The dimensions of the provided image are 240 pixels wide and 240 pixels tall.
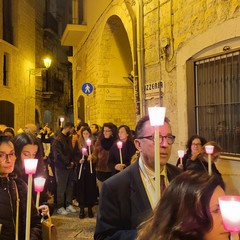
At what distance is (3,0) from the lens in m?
22.8

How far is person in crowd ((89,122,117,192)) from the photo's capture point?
23.4ft

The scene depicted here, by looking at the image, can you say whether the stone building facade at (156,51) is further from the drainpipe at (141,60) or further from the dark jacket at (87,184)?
the dark jacket at (87,184)

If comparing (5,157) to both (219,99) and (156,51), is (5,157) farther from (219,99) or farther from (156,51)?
(156,51)

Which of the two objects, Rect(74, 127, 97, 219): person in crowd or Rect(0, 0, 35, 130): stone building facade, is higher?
Rect(0, 0, 35, 130): stone building facade

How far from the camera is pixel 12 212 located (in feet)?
9.27

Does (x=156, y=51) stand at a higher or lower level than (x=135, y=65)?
higher

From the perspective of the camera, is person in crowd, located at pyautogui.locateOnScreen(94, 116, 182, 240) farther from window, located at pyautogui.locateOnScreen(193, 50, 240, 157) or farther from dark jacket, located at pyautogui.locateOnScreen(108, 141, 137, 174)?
dark jacket, located at pyautogui.locateOnScreen(108, 141, 137, 174)

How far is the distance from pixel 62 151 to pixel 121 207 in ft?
18.4

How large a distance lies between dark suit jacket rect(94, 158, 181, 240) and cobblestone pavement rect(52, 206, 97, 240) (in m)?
4.01

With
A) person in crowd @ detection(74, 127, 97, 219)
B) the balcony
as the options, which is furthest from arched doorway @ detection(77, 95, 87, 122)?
person in crowd @ detection(74, 127, 97, 219)

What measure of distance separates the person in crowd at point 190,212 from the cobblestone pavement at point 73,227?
4767 mm

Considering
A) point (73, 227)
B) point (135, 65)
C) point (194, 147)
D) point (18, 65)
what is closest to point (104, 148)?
point (73, 227)

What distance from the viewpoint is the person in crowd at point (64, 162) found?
25.3ft

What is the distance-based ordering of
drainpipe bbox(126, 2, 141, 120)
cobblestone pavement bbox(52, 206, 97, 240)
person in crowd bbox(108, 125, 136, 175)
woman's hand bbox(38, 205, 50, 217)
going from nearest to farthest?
woman's hand bbox(38, 205, 50, 217) < cobblestone pavement bbox(52, 206, 97, 240) < person in crowd bbox(108, 125, 136, 175) < drainpipe bbox(126, 2, 141, 120)
